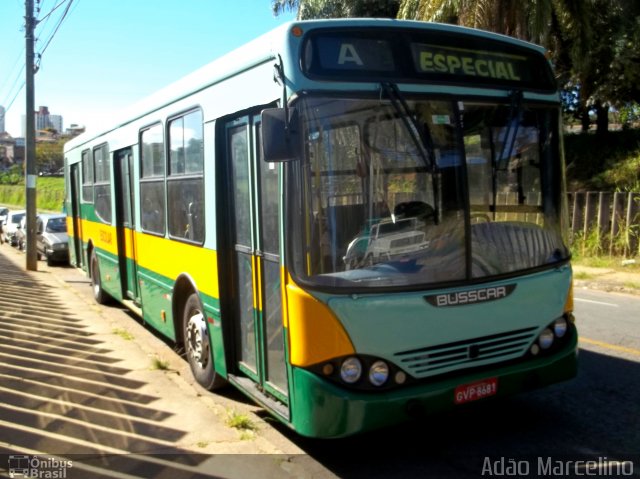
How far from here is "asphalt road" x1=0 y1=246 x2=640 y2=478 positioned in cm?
434

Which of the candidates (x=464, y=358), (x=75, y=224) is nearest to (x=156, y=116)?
(x=464, y=358)

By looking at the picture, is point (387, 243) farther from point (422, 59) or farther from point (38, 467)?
point (38, 467)

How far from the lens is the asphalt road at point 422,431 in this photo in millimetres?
4344

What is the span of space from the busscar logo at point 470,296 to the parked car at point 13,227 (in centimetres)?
2625

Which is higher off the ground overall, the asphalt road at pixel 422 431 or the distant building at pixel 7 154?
the distant building at pixel 7 154

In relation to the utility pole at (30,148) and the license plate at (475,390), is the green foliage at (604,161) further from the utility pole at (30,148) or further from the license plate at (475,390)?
the utility pole at (30,148)

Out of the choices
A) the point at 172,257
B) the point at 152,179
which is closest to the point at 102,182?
the point at 152,179

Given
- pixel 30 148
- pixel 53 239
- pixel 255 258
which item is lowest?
pixel 53 239

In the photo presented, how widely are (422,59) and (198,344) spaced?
345 cm

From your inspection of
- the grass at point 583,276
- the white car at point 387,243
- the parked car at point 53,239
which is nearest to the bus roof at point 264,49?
the white car at point 387,243

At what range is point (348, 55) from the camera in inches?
165

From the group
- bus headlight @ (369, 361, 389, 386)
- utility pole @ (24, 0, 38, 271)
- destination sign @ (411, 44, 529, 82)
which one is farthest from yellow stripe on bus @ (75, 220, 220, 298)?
utility pole @ (24, 0, 38, 271)

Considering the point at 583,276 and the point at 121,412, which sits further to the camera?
the point at 583,276

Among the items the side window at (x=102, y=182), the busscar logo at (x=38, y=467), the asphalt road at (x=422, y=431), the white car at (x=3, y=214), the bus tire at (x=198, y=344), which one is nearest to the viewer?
the asphalt road at (x=422, y=431)
